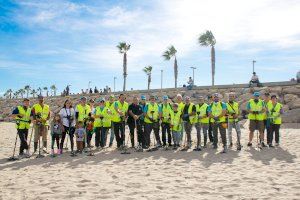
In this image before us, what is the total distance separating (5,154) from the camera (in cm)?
1300

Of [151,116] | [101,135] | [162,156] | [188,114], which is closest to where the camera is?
[162,156]

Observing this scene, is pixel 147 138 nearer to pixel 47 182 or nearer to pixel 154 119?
pixel 154 119

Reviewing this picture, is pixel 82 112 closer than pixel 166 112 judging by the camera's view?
Yes

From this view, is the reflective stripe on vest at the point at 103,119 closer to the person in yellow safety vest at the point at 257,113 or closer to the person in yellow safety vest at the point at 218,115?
the person in yellow safety vest at the point at 218,115

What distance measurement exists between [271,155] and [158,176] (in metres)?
4.90

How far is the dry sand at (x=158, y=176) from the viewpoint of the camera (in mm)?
6965

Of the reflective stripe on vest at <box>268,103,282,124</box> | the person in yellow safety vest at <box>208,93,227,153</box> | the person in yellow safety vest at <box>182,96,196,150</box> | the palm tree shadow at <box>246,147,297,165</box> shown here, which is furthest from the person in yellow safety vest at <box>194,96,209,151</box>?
the reflective stripe on vest at <box>268,103,282,124</box>

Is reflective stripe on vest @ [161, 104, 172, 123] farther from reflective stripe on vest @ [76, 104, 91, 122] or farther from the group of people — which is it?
reflective stripe on vest @ [76, 104, 91, 122]

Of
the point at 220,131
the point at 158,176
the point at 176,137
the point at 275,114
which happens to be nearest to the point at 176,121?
the point at 176,137

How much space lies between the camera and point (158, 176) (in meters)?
8.56

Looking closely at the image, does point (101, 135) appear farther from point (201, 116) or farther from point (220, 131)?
point (220, 131)

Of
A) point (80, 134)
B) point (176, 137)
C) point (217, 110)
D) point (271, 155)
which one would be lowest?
point (271, 155)

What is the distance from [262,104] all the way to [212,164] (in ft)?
15.2

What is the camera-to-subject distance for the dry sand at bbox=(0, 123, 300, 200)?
6.96 metres
